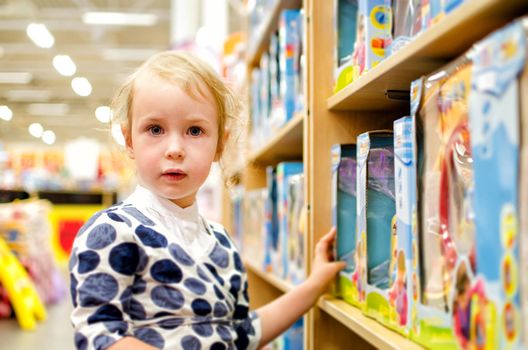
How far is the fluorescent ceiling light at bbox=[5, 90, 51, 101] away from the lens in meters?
15.6

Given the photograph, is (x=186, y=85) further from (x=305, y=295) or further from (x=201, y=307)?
(x=305, y=295)

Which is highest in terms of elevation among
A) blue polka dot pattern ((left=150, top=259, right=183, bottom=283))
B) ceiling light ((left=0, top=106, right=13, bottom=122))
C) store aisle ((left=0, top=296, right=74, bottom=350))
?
ceiling light ((left=0, top=106, right=13, bottom=122))

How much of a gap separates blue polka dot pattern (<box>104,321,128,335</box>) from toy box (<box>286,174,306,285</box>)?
61 centimetres

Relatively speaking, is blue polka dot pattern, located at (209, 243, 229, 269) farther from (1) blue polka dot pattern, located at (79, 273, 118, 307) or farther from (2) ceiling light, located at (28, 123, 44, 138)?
(2) ceiling light, located at (28, 123, 44, 138)

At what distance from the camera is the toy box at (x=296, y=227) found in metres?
1.59

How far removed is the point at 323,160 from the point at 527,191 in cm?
82

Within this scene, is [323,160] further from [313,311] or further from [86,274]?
[86,274]

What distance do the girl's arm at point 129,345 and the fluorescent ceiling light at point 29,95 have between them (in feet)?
51.5

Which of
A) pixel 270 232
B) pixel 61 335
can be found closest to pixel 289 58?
pixel 270 232

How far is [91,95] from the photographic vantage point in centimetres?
1630

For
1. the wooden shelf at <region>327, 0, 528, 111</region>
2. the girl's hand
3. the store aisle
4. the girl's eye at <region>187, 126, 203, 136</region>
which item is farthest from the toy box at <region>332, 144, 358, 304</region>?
the store aisle

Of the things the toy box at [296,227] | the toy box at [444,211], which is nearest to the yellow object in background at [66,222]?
the toy box at [296,227]

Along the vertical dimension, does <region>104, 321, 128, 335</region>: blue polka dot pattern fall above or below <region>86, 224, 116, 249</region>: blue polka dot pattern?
below

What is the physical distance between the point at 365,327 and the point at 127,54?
11.5 meters
